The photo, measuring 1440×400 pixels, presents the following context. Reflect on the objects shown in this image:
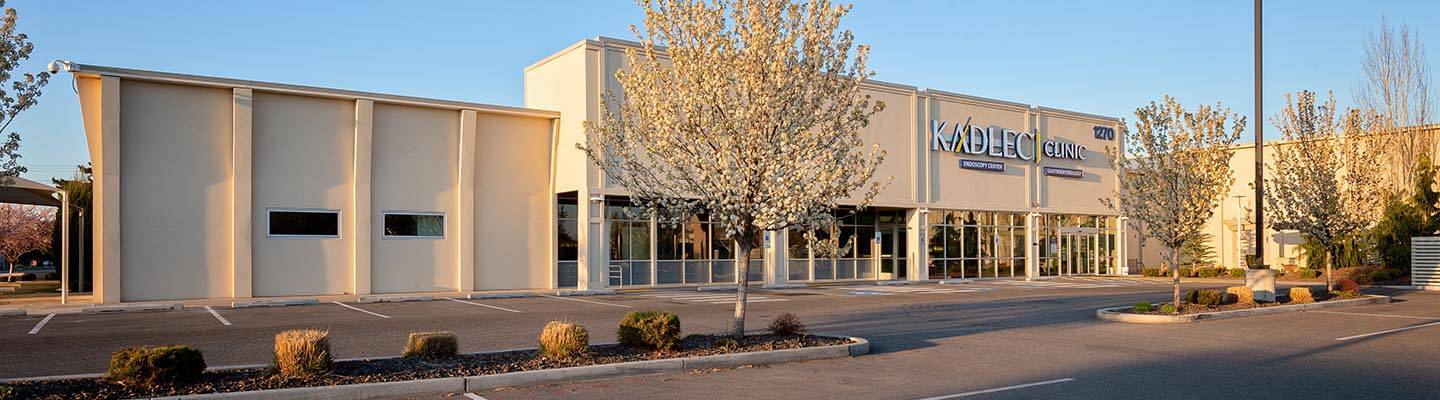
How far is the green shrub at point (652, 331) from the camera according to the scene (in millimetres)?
12195

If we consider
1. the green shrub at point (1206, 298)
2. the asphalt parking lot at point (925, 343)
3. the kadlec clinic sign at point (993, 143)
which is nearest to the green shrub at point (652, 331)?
the asphalt parking lot at point (925, 343)

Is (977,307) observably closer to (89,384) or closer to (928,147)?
(928,147)

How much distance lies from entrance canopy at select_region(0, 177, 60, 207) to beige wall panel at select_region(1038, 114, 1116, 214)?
114ft

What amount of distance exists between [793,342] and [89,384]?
7886 mm

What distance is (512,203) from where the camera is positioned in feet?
95.2

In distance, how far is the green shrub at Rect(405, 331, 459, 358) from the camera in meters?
11.3

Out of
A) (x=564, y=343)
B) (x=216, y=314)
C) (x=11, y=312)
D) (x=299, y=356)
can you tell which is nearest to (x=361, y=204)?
(x=216, y=314)

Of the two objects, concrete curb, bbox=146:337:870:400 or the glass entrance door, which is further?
the glass entrance door

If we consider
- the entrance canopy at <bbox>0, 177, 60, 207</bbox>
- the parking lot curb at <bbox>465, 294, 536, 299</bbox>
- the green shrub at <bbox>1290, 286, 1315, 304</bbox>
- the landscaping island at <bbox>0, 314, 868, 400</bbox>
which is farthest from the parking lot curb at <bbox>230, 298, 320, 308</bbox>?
the green shrub at <bbox>1290, 286, 1315, 304</bbox>

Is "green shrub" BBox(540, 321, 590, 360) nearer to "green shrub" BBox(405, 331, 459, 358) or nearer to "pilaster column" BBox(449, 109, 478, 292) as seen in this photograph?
"green shrub" BBox(405, 331, 459, 358)

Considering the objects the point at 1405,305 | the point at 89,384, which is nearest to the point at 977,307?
the point at 1405,305

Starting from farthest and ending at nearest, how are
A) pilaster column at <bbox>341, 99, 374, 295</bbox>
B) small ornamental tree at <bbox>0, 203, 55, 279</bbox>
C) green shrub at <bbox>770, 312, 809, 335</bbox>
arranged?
small ornamental tree at <bbox>0, 203, 55, 279</bbox>, pilaster column at <bbox>341, 99, 374, 295</bbox>, green shrub at <bbox>770, 312, 809, 335</bbox>

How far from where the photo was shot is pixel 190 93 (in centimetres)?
2423

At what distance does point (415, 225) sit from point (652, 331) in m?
17.1
